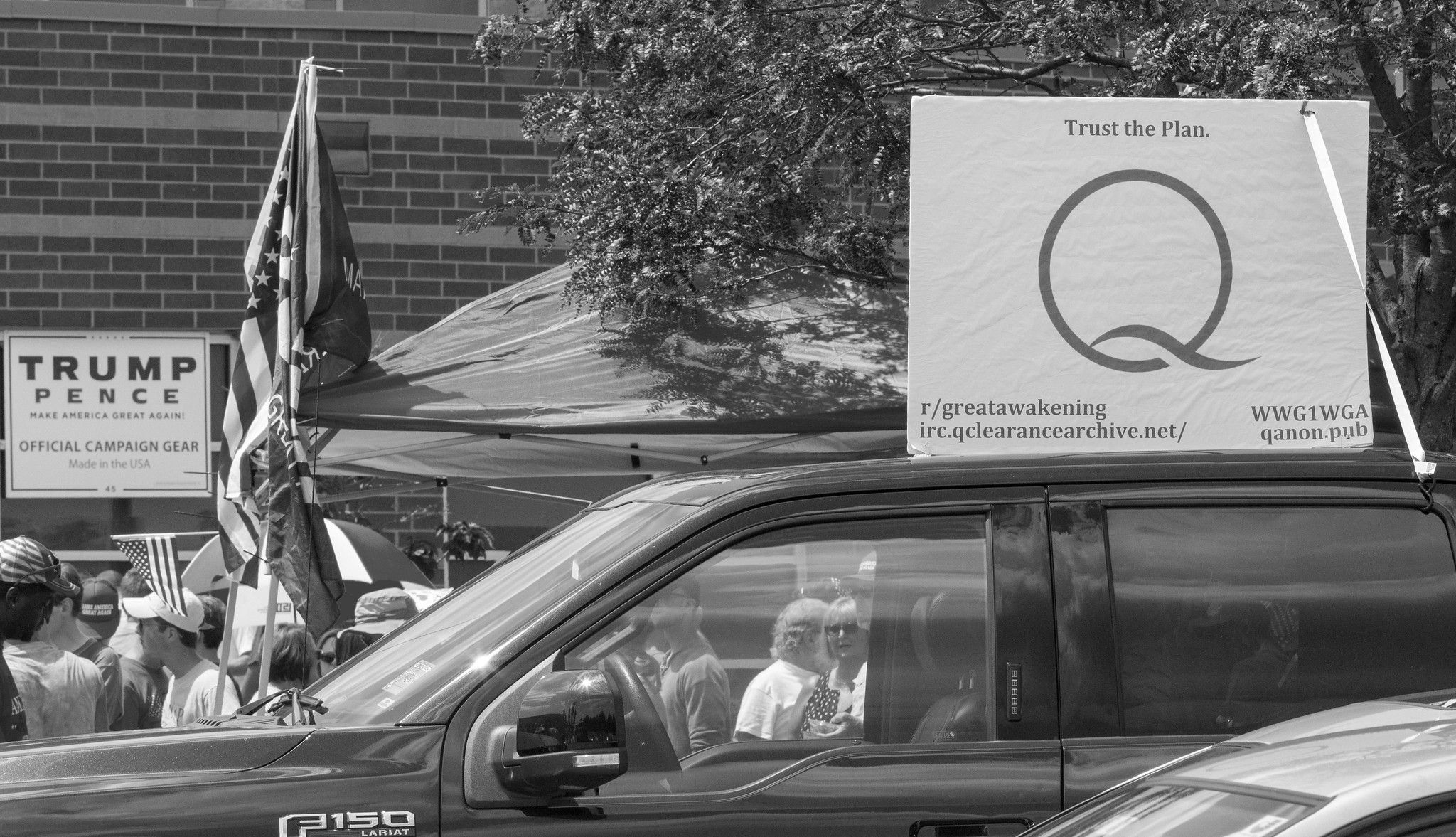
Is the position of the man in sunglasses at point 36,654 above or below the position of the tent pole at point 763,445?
below

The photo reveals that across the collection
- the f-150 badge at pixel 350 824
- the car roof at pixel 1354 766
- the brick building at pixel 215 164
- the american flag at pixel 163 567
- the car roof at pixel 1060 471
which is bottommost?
the f-150 badge at pixel 350 824

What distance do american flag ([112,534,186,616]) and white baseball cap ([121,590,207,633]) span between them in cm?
2

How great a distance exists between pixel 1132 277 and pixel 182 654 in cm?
469

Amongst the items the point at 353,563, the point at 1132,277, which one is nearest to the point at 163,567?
the point at 353,563

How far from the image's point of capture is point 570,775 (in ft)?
8.46

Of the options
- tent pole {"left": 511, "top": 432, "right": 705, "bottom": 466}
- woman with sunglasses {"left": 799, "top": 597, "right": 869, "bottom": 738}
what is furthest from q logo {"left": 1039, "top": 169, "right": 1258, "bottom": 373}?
tent pole {"left": 511, "top": 432, "right": 705, "bottom": 466}

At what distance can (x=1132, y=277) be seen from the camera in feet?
11.2

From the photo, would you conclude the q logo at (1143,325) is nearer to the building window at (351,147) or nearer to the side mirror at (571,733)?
the side mirror at (571,733)

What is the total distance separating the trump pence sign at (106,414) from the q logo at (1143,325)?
1122cm

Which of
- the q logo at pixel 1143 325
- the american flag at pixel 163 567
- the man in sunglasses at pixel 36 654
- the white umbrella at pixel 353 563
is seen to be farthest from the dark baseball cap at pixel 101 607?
the q logo at pixel 1143 325

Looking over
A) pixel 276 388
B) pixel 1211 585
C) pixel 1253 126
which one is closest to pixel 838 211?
pixel 276 388

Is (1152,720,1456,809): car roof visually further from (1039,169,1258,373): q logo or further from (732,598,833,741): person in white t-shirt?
(1039,169,1258,373): q logo

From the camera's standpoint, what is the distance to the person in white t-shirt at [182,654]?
6.18 metres

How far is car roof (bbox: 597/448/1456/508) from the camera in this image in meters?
2.95
